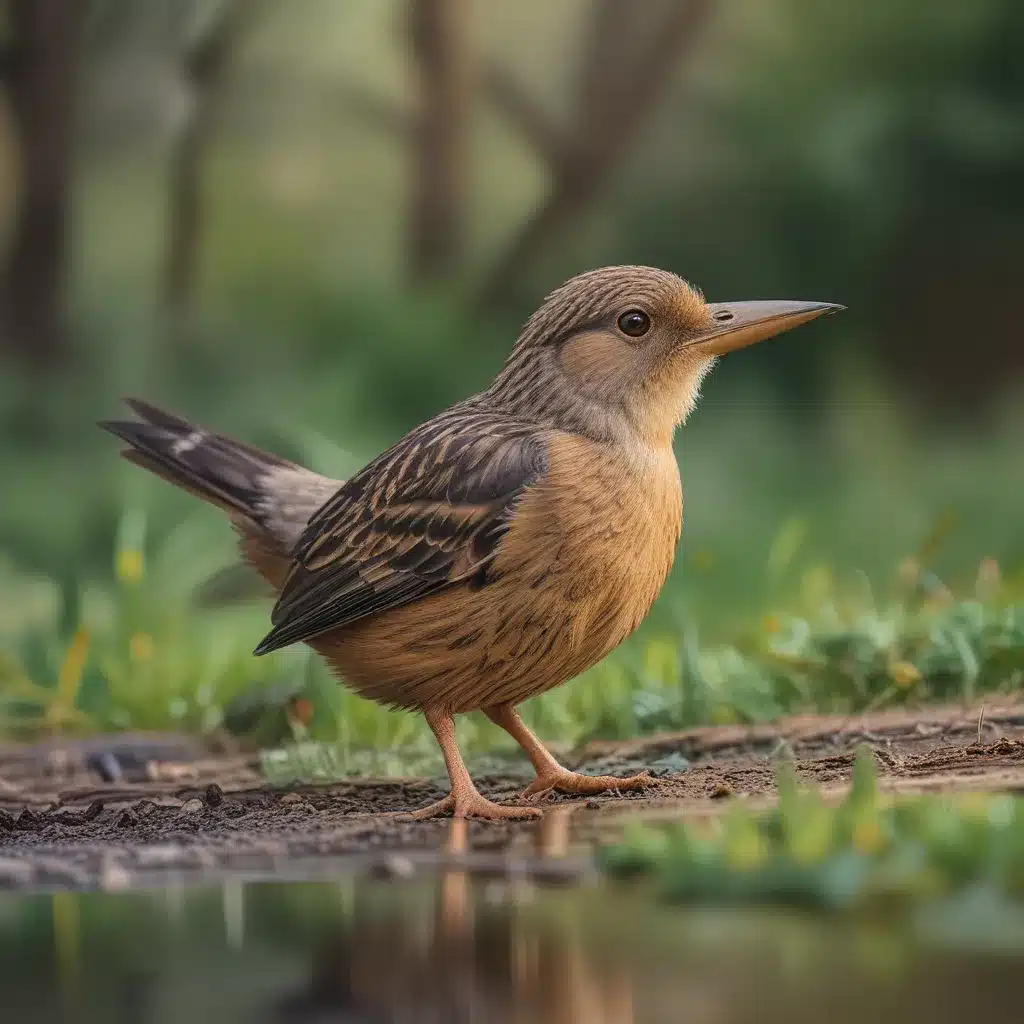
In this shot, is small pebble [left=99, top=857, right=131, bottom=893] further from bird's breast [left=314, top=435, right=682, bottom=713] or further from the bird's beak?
the bird's beak

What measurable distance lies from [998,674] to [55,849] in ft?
11.2

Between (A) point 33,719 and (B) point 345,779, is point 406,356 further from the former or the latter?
(B) point 345,779

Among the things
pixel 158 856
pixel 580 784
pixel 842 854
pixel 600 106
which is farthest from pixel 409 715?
pixel 600 106

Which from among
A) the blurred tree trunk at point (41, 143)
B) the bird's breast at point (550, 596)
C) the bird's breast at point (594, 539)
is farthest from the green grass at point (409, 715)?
Answer: the blurred tree trunk at point (41, 143)

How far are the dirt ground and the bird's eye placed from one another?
4.88 ft

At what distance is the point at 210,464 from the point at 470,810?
2118mm

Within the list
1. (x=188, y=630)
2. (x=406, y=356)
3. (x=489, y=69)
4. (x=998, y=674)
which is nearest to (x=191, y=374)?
(x=406, y=356)

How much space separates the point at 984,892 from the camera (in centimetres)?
336

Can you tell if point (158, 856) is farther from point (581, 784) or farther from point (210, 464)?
point (210, 464)

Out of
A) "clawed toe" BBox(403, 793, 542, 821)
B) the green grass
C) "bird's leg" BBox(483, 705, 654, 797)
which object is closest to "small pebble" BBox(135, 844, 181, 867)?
"clawed toe" BBox(403, 793, 542, 821)

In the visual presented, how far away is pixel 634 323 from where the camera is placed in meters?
5.67

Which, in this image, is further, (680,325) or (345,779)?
(345,779)

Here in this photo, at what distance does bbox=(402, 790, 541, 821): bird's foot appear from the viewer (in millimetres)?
5082

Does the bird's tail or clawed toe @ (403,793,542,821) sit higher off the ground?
the bird's tail
